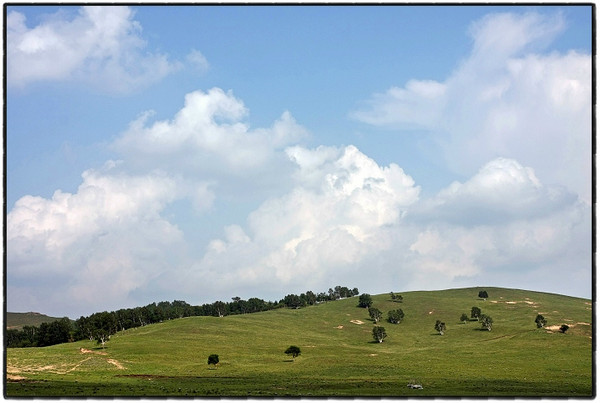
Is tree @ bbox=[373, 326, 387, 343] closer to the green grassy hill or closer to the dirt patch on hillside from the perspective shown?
the green grassy hill

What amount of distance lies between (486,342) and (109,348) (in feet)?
367

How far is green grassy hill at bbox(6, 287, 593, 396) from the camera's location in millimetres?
77125

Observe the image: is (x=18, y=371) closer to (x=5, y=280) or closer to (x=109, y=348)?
(x=109, y=348)

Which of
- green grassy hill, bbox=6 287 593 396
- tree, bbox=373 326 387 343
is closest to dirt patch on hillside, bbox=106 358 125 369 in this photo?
green grassy hill, bbox=6 287 593 396

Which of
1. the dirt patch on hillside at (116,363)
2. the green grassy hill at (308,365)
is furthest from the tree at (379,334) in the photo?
the dirt patch on hillside at (116,363)

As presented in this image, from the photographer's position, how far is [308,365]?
119062mm

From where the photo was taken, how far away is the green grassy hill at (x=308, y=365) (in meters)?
77.1

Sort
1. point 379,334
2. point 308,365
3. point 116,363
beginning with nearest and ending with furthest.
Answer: point 116,363
point 308,365
point 379,334

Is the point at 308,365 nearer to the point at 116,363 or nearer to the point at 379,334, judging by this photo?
the point at 116,363

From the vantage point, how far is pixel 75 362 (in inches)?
4528

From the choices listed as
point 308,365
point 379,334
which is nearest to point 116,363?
point 308,365

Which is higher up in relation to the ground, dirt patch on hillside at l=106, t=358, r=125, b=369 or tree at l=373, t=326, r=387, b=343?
tree at l=373, t=326, r=387, b=343

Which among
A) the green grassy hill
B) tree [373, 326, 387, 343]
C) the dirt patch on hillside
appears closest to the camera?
the green grassy hill

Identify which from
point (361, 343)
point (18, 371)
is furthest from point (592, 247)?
point (361, 343)
